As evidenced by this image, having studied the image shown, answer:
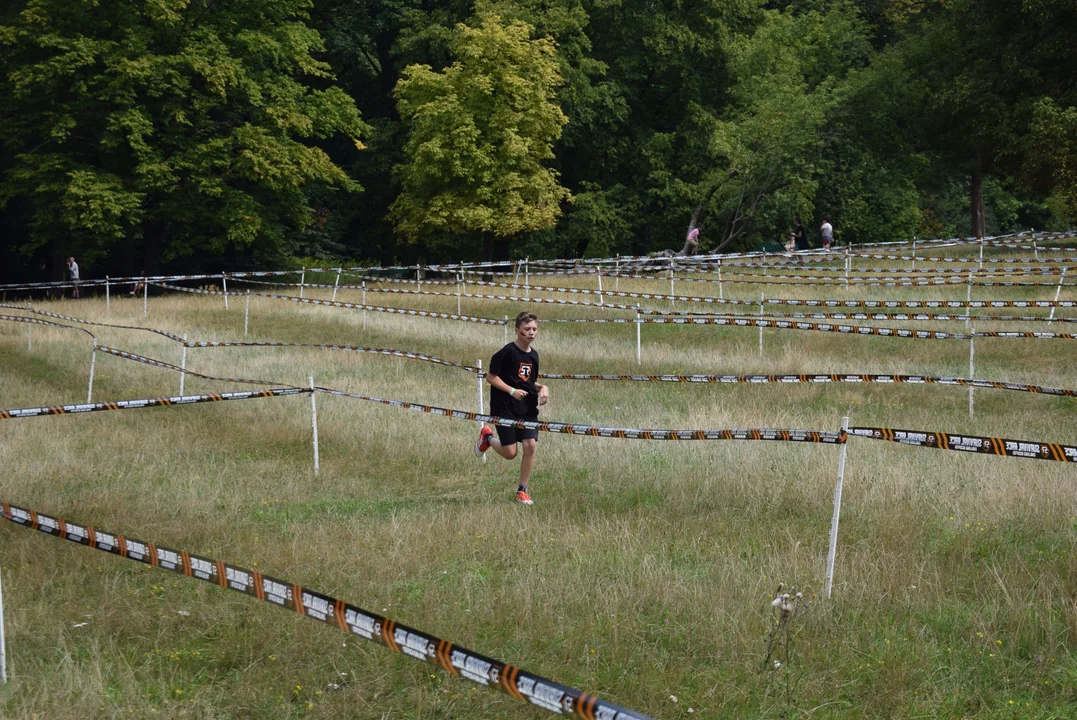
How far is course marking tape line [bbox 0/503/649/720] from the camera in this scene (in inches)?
161

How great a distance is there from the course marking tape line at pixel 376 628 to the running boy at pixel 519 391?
4.33 m

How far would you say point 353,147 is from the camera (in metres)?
52.1

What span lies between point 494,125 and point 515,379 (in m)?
33.4

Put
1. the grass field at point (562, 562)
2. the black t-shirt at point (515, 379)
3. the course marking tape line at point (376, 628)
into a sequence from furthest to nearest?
the black t-shirt at point (515, 379)
the grass field at point (562, 562)
the course marking tape line at point (376, 628)

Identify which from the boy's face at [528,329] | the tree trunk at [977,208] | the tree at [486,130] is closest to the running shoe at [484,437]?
the boy's face at [528,329]

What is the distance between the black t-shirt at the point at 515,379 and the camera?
1025 cm

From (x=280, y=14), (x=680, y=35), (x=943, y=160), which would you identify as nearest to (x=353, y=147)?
(x=280, y=14)

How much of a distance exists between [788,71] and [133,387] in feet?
121

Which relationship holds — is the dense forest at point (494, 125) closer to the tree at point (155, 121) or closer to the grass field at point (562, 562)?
the tree at point (155, 121)

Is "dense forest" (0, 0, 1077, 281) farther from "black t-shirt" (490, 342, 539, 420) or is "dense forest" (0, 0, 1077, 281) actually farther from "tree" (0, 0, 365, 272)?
"black t-shirt" (490, 342, 539, 420)

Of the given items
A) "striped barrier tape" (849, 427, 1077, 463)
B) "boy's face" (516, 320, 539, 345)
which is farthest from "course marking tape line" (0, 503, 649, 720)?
"boy's face" (516, 320, 539, 345)

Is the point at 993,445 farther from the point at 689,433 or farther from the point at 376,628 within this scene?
the point at 376,628

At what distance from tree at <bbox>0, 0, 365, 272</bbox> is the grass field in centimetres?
2428

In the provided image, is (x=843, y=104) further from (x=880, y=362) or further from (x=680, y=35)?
(x=880, y=362)
